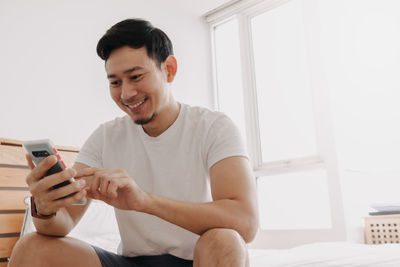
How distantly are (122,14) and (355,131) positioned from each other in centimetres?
217

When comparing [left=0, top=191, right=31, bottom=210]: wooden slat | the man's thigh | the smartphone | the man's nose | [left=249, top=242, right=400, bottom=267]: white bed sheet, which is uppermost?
the man's nose

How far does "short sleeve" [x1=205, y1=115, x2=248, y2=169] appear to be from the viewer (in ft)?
3.53

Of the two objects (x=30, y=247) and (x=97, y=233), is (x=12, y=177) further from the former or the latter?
(x=30, y=247)

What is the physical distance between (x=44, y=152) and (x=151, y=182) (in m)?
0.39

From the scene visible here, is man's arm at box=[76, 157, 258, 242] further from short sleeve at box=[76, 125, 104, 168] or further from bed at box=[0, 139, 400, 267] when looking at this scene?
bed at box=[0, 139, 400, 267]

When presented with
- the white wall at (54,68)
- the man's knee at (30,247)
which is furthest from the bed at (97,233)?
the man's knee at (30,247)

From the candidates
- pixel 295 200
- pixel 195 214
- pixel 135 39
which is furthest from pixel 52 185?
pixel 295 200

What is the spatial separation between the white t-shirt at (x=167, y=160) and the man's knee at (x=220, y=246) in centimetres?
21

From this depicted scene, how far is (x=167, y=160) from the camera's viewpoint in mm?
1180

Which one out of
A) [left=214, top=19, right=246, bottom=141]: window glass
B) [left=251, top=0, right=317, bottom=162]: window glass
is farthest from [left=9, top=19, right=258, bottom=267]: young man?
[left=214, top=19, right=246, bottom=141]: window glass

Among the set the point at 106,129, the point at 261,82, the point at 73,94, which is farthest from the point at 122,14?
the point at 106,129

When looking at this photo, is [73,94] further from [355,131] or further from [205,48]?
[355,131]

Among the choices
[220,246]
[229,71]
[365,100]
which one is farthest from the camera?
[229,71]

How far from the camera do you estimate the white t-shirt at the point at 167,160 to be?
42.4 inches
